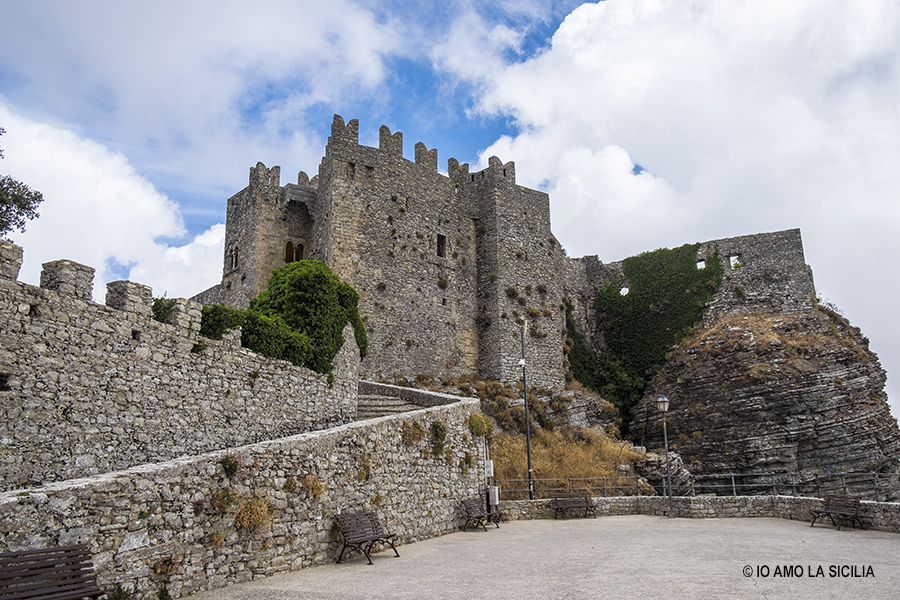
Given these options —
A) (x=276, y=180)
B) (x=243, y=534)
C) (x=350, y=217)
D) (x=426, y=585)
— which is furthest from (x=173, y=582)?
(x=276, y=180)

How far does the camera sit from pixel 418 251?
28078 millimetres

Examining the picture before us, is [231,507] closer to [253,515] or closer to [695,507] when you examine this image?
[253,515]

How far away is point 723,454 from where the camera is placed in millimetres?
27938

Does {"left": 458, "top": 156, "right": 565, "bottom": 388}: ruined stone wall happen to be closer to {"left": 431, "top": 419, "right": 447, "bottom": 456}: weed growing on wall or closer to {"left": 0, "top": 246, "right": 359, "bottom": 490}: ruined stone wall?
{"left": 431, "top": 419, "right": 447, "bottom": 456}: weed growing on wall

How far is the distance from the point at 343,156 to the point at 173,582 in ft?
69.5

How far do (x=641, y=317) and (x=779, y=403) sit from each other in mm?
9268

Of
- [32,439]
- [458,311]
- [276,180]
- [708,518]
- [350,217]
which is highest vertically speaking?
[276,180]

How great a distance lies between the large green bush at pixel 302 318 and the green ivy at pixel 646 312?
60.6 feet

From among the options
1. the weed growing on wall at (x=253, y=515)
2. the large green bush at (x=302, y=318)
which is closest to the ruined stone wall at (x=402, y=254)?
the large green bush at (x=302, y=318)

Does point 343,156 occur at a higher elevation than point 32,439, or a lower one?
higher

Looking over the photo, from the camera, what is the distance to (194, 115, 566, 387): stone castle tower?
86.0 ft

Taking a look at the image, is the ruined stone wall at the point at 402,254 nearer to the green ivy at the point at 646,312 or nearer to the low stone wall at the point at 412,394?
the low stone wall at the point at 412,394

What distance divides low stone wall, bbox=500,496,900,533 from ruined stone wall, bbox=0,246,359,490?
7194 millimetres

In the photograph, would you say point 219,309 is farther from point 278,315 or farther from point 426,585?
point 426,585
